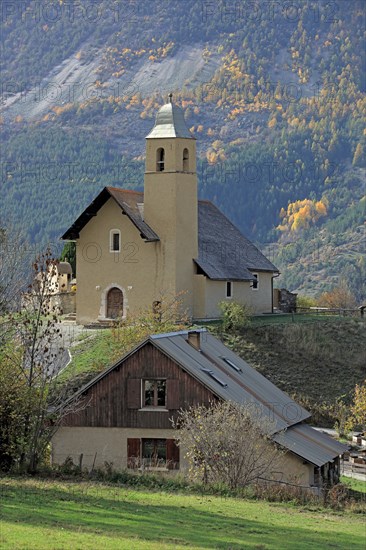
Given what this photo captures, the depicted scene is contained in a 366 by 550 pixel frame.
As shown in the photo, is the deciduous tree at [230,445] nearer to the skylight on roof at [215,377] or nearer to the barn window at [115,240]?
the skylight on roof at [215,377]

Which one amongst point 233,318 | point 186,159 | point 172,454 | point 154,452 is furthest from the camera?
point 186,159

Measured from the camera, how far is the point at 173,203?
64250 millimetres

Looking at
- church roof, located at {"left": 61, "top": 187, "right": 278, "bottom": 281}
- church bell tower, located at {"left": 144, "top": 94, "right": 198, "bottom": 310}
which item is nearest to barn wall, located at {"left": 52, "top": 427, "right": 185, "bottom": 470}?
church bell tower, located at {"left": 144, "top": 94, "right": 198, "bottom": 310}

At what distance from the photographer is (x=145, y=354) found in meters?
40.9

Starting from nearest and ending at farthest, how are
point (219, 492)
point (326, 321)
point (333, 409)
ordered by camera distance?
point (219, 492) < point (333, 409) < point (326, 321)

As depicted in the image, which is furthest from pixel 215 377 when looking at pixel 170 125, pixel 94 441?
pixel 170 125

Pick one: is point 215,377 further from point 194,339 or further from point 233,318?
point 233,318

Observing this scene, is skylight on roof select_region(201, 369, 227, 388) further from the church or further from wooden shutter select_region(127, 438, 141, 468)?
the church

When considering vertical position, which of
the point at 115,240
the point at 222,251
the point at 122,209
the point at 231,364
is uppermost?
the point at 122,209

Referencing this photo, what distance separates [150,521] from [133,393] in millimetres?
→ 14923

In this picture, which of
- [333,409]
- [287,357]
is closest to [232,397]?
[333,409]

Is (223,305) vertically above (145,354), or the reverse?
(223,305)

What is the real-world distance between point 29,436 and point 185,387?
7404 millimetres

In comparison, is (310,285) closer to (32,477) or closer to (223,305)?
(223,305)
